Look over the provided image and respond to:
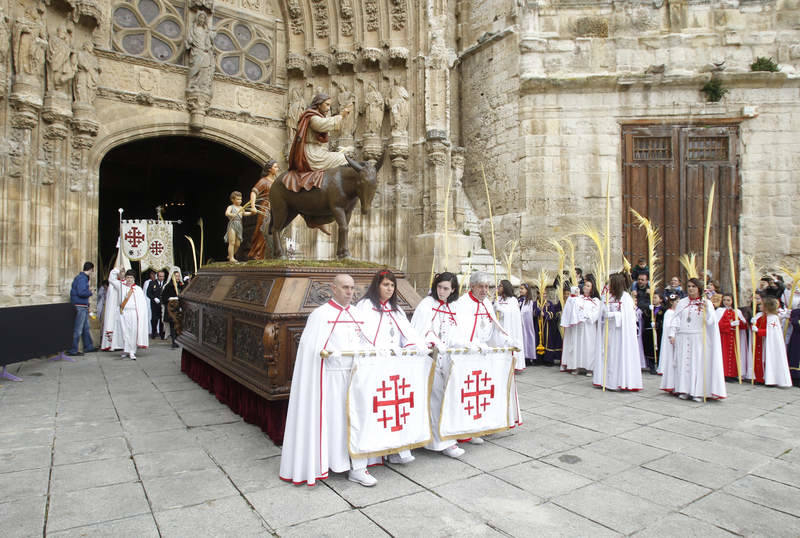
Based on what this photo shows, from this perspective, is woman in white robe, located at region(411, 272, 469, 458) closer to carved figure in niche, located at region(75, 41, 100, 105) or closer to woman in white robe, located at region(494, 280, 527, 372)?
woman in white robe, located at region(494, 280, 527, 372)

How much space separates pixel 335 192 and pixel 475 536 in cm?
382

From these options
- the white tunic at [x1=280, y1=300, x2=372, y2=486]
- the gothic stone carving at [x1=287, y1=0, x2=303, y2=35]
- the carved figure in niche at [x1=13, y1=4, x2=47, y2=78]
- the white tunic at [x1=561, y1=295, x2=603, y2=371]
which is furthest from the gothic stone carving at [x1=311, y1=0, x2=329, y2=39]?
the white tunic at [x1=280, y1=300, x2=372, y2=486]

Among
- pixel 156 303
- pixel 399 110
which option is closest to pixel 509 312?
pixel 399 110

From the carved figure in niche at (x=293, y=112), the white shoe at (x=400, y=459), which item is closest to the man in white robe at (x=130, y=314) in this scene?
the carved figure in niche at (x=293, y=112)

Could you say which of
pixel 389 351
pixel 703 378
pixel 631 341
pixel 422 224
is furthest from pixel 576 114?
pixel 389 351

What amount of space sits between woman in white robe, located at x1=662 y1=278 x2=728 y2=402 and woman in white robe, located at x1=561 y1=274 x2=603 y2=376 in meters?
1.53

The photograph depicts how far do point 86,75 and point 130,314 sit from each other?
5.15m

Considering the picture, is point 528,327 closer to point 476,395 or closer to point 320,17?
point 476,395

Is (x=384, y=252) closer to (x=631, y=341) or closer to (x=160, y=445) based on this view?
(x=631, y=341)

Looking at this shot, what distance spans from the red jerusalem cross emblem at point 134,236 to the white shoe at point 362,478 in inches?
394

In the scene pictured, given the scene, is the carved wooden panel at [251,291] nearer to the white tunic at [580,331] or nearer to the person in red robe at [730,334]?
the white tunic at [580,331]

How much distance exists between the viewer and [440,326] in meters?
4.57

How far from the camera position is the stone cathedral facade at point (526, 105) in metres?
11.9

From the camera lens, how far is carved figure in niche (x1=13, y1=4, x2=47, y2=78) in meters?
9.00
